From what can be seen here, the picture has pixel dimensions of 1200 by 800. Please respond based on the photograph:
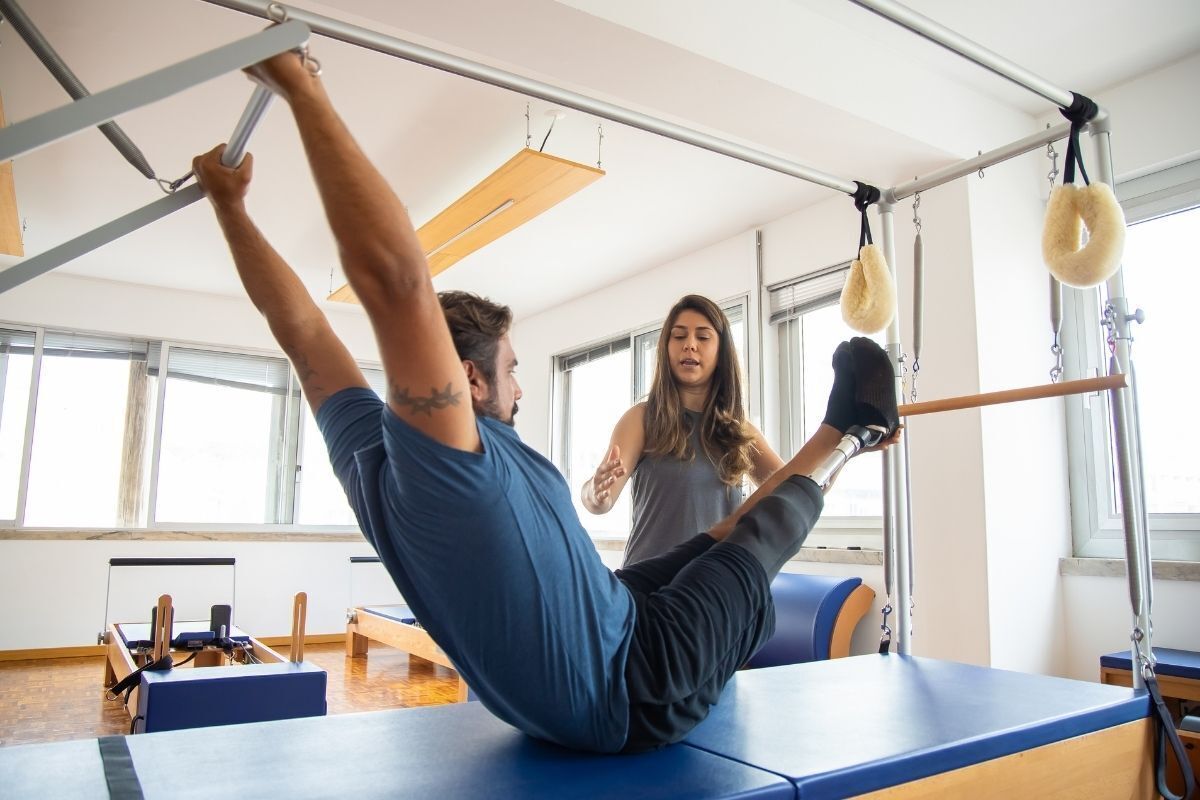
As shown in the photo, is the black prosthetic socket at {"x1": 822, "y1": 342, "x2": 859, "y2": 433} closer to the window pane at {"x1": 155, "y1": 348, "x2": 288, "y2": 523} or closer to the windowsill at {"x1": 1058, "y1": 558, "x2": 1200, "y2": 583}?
the windowsill at {"x1": 1058, "y1": 558, "x2": 1200, "y2": 583}

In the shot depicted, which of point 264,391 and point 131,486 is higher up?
point 264,391

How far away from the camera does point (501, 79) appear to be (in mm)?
1746

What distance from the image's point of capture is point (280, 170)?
4312mm

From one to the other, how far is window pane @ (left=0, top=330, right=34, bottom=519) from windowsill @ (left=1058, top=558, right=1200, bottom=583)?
6668 millimetres

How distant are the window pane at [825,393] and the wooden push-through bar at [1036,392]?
2.08 metres

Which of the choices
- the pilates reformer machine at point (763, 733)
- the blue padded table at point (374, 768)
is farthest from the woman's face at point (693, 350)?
the blue padded table at point (374, 768)

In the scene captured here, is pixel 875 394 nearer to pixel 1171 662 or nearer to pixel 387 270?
pixel 387 270

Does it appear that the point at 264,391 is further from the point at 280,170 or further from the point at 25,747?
the point at 25,747

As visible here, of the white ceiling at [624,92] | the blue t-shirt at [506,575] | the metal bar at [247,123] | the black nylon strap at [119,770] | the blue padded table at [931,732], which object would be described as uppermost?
the white ceiling at [624,92]

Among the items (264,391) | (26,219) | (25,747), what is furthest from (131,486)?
(25,747)

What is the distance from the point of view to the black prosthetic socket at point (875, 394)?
5.48ft

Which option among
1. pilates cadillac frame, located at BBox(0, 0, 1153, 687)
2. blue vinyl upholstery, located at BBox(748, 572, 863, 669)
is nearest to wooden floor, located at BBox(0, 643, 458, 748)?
blue vinyl upholstery, located at BBox(748, 572, 863, 669)

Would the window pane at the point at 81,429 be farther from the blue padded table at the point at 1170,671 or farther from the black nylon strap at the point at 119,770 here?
the blue padded table at the point at 1170,671

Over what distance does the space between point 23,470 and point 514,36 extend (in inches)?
217
